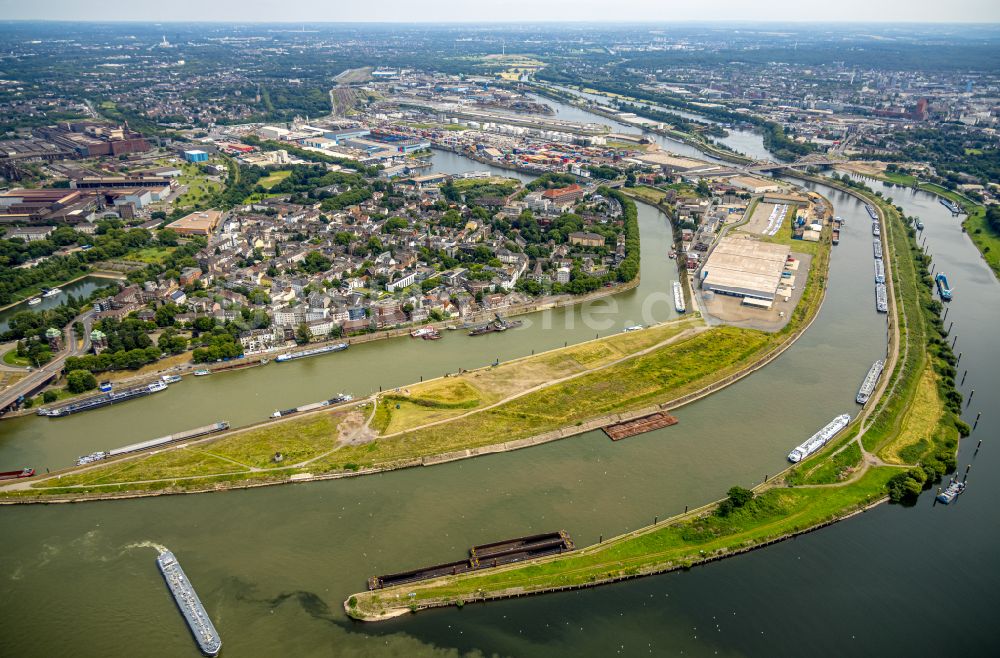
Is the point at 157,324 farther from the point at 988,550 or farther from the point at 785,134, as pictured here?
the point at 785,134

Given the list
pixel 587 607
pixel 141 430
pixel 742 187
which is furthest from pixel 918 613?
pixel 742 187

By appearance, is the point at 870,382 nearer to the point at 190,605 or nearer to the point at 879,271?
the point at 879,271

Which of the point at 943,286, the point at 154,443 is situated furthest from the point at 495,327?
the point at 943,286

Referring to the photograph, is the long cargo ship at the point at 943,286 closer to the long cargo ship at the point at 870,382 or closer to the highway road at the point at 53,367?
the long cargo ship at the point at 870,382

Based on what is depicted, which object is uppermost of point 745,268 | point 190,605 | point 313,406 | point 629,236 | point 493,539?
point 629,236

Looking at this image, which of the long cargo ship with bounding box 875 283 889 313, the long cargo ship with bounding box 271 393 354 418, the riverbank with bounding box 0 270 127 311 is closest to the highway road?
the riverbank with bounding box 0 270 127 311

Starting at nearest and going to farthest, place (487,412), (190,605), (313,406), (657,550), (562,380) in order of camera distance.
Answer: (190,605), (657,550), (487,412), (313,406), (562,380)

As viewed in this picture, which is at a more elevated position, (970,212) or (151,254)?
(970,212)

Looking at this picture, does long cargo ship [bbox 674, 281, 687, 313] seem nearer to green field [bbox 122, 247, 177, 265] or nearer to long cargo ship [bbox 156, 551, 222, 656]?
long cargo ship [bbox 156, 551, 222, 656]

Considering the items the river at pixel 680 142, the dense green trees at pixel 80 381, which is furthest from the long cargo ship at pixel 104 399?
the river at pixel 680 142
